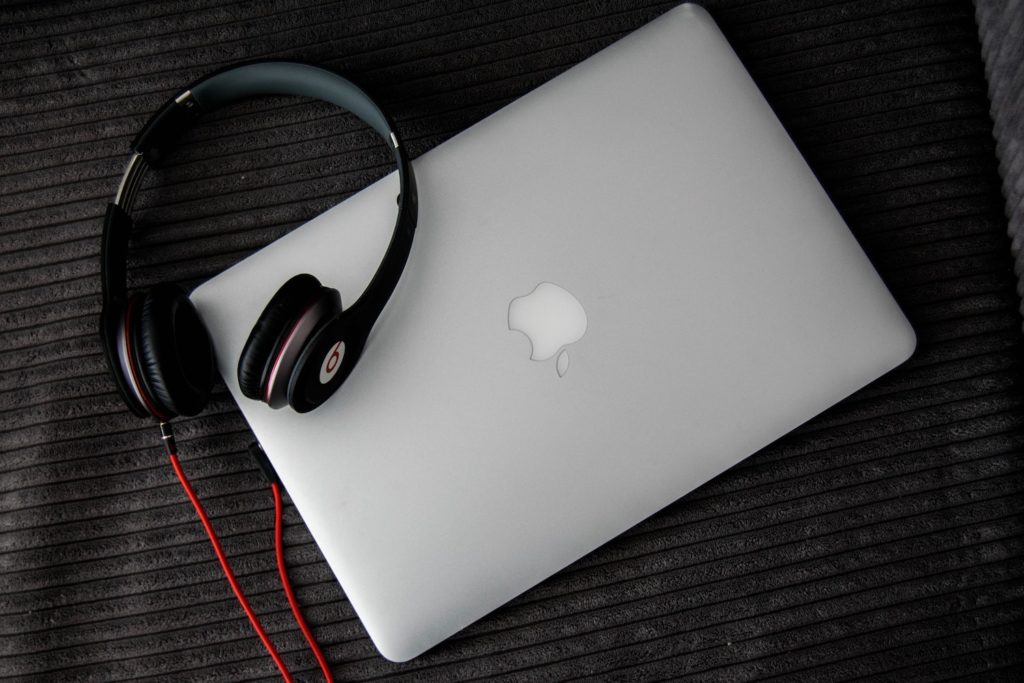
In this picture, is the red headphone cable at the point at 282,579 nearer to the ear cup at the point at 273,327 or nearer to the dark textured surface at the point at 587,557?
the dark textured surface at the point at 587,557

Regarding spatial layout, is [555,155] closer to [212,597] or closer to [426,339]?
[426,339]

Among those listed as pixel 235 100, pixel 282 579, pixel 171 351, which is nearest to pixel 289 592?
pixel 282 579

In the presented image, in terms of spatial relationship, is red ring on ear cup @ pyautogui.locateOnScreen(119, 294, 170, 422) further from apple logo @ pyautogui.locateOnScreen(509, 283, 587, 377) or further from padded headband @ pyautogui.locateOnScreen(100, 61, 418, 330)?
apple logo @ pyautogui.locateOnScreen(509, 283, 587, 377)

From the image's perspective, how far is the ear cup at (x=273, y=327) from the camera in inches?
23.7

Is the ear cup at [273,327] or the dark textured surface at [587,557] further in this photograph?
the dark textured surface at [587,557]

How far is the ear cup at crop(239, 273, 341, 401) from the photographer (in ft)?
1.98

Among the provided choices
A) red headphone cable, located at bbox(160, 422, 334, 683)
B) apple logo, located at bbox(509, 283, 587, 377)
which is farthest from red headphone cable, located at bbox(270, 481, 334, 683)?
apple logo, located at bbox(509, 283, 587, 377)

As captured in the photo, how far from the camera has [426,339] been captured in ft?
2.13

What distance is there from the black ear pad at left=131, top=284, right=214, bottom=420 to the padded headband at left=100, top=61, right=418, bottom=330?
5cm

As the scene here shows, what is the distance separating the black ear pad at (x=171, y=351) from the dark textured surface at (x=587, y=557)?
87 millimetres

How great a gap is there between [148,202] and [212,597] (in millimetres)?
359

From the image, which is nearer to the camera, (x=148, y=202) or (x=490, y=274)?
(x=490, y=274)

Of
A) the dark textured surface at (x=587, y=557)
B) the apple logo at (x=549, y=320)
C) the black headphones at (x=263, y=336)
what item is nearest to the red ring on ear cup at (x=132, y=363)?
the black headphones at (x=263, y=336)

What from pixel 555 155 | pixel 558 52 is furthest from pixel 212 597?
pixel 558 52
